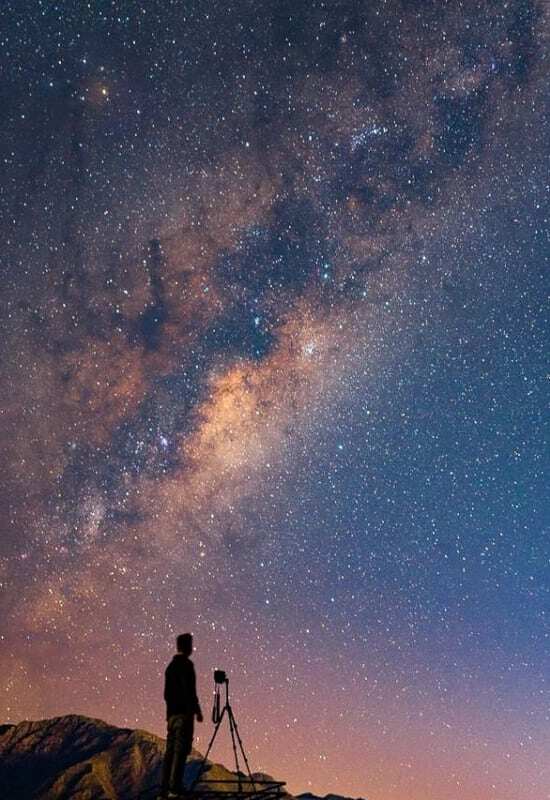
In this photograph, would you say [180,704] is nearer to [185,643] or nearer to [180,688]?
[180,688]

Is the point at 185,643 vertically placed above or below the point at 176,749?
above

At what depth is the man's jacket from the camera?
28.2 ft

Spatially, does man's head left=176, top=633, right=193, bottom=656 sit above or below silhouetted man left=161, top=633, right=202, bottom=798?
above

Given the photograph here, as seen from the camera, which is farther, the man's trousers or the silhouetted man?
the silhouetted man

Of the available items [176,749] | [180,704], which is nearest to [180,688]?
[180,704]

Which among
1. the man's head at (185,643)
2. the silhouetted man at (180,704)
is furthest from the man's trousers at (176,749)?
the man's head at (185,643)

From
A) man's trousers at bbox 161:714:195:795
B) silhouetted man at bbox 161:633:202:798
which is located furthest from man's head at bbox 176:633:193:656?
man's trousers at bbox 161:714:195:795

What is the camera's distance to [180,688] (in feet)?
28.4

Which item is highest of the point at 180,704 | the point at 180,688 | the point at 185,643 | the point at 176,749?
the point at 185,643

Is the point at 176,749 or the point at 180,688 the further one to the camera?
the point at 180,688

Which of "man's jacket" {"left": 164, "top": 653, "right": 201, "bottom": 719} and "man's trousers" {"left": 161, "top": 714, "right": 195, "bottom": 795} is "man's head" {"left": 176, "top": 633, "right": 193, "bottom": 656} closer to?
"man's jacket" {"left": 164, "top": 653, "right": 201, "bottom": 719}

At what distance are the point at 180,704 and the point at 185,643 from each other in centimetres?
68

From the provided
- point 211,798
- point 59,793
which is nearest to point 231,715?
point 211,798

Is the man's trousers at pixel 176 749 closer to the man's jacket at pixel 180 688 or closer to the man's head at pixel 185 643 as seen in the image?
the man's jacket at pixel 180 688
